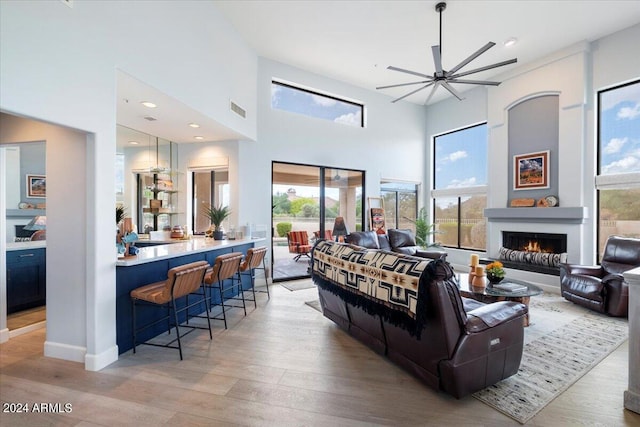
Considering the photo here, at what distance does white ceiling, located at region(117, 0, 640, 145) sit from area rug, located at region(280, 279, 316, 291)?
288 cm

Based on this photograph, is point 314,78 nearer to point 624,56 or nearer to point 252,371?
point 624,56

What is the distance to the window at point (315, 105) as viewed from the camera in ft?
20.5

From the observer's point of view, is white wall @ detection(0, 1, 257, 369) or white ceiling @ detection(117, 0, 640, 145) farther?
white ceiling @ detection(117, 0, 640, 145)

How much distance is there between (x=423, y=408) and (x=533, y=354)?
5.16ft

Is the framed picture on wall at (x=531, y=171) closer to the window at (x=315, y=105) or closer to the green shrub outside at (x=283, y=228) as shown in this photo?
the window at (x=315, y=105)

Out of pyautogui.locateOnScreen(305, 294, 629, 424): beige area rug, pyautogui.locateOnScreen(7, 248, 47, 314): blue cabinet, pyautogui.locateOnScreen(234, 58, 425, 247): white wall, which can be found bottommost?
pyautogui.locateOnScreen(305, 294, 629, 424): beige area rug

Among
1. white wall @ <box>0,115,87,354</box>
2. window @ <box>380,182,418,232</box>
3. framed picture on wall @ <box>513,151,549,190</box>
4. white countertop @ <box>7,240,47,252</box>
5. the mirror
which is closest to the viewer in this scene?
white wall @ <box>0,115,87,354</box>

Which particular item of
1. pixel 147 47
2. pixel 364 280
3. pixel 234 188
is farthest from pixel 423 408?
pixel 234 188

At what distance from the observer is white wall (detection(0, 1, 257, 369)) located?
213 centimetres

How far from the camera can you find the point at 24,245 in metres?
4.16

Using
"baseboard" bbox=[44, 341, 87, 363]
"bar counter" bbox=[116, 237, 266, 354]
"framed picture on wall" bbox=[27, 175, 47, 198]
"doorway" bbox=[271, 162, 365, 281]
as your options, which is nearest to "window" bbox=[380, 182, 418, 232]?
"doorway" bbox=[271, 162, 365, 281]

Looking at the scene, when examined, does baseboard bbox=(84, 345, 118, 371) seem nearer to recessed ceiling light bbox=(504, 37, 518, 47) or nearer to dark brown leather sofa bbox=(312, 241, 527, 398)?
dark brown leather sofa bbox=(312, 241, 527, 398)

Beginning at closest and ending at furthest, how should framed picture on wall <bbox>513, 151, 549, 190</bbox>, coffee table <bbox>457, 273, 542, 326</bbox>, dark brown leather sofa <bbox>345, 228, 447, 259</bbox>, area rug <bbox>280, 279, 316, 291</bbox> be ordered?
1. coffee table <bbox>457, 273, 542, 326</bbox>
2. area rug <bbox>280, 279, 316, 291</bbox>
3. framed picture on wall <bbox>513, 151, 549, 190</bbox>
4. dark brown leather sofa <bbox>345, 228, 447, 259</bbox>

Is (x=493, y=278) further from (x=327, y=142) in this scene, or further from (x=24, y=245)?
(x=24, y=245)
